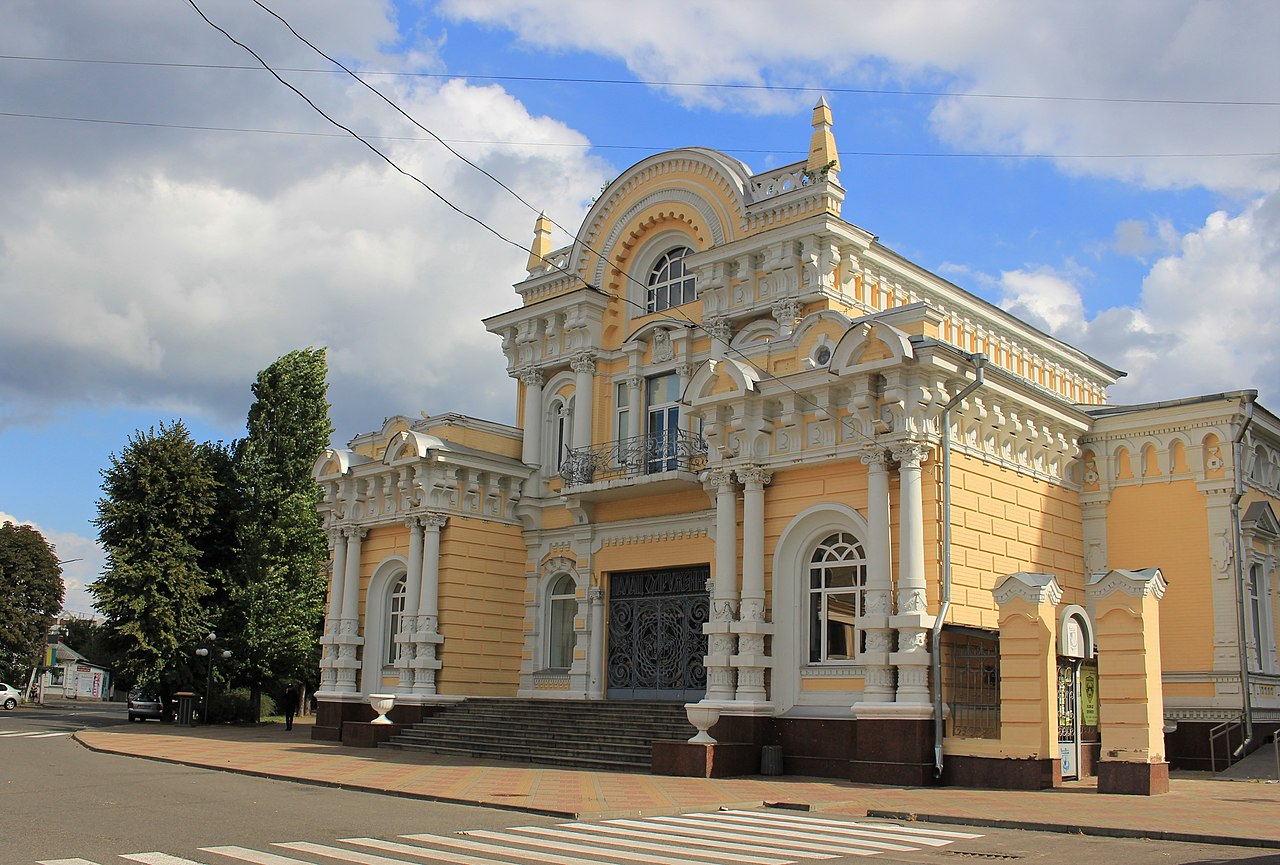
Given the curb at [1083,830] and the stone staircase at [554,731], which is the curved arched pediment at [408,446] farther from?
the curb at [1083,830]

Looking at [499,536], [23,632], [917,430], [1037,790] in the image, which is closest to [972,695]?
[1037,790]

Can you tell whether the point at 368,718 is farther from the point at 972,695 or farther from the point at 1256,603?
the point at 1256,603

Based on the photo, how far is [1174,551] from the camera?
23.0 m

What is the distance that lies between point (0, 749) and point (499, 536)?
11514mm

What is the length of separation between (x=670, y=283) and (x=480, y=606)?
884cm

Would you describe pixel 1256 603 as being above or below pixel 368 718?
above

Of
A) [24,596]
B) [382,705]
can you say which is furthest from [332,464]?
[24,596]

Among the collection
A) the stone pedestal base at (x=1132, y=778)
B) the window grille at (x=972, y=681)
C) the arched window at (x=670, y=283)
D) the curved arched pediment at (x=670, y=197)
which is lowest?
the stone pedestal base at (x=1132, y=778)

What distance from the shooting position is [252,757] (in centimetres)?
2272

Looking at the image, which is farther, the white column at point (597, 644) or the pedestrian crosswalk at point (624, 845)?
the white column at point (597, 644)

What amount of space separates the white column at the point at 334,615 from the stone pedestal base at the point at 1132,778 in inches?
742

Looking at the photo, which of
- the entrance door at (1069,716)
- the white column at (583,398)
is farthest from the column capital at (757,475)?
the white column at (583,398)

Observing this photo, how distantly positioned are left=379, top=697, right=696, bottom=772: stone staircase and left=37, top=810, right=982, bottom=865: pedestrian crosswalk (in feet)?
26.3

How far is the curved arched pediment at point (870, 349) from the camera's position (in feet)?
63.0
